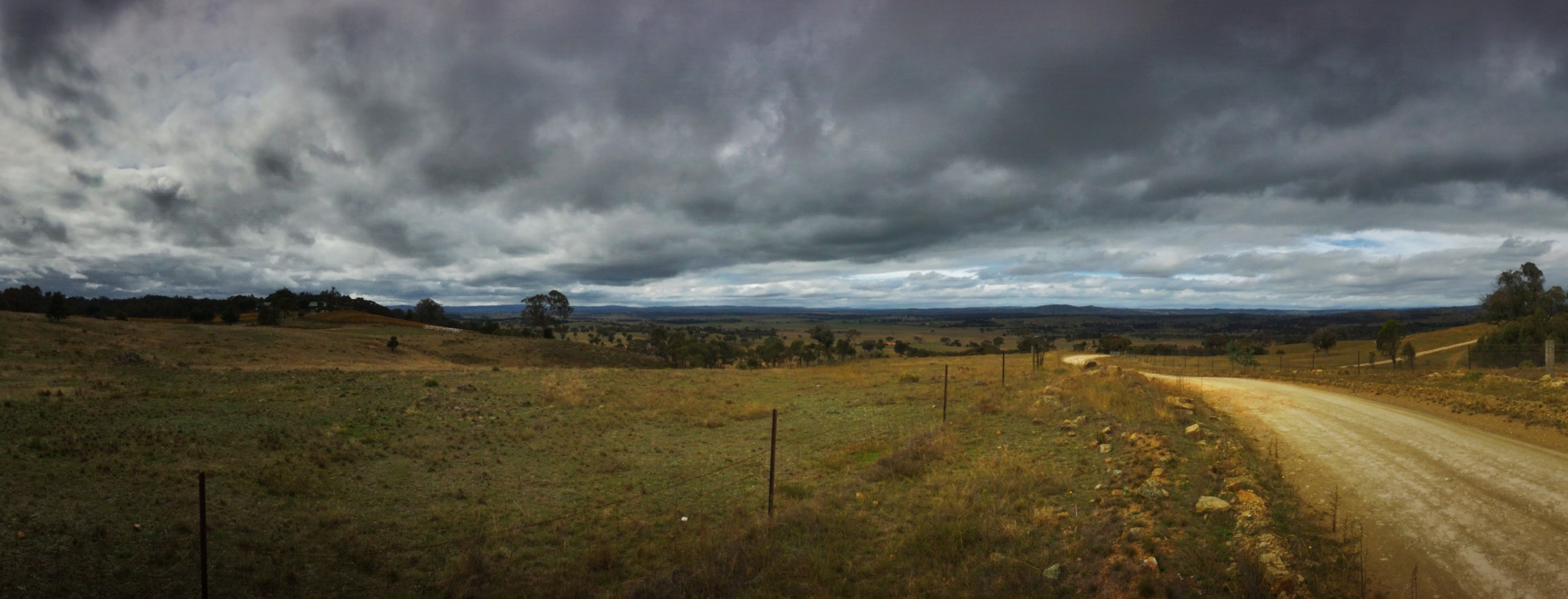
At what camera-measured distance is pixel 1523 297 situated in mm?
65500

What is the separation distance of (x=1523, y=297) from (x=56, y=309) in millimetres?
132907

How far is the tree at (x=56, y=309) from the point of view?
3975 centimetres

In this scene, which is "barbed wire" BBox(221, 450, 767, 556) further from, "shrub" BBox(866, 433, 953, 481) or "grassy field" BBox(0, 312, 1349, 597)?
"shrub" BBox(866, 433, 953, 481)

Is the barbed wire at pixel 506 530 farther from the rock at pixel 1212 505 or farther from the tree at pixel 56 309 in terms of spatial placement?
the tree at pixel 56 309

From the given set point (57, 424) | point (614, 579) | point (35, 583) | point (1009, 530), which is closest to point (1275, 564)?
point (1009, 530)

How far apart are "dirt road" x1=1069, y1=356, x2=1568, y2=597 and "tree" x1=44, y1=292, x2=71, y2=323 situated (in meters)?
63.4

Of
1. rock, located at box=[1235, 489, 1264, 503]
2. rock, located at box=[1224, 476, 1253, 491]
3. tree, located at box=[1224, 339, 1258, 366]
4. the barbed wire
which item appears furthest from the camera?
tree, located at box=[1224, 339, 1258, 366]

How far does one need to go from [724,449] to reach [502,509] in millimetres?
7177

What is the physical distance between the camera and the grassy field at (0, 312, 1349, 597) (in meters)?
8.16

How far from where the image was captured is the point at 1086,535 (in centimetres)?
891

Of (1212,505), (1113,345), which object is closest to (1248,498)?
(1212,505)

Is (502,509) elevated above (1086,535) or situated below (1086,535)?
below

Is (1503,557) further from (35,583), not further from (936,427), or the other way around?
(35,583)

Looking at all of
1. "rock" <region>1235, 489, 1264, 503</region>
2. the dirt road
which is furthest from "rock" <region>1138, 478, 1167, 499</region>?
the dirt road
